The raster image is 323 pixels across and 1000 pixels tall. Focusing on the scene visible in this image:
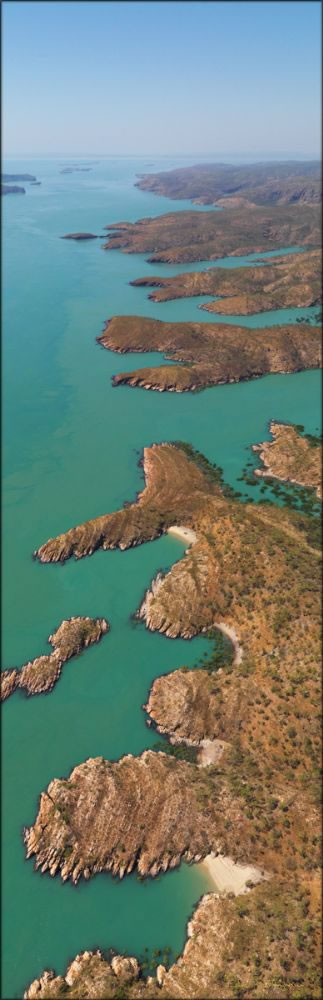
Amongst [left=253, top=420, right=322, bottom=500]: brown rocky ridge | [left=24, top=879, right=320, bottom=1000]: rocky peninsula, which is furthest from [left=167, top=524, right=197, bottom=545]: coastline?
[left=24, top=879, right=320, bottom=1000]: rocky peninsula

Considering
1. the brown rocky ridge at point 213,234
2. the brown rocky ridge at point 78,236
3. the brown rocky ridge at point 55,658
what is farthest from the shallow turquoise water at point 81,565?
the brown rocky ridge at point 78,236

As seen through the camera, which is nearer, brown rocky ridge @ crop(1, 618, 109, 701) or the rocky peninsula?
the rocky peninsula

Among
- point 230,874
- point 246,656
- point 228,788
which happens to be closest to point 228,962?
point 230,874

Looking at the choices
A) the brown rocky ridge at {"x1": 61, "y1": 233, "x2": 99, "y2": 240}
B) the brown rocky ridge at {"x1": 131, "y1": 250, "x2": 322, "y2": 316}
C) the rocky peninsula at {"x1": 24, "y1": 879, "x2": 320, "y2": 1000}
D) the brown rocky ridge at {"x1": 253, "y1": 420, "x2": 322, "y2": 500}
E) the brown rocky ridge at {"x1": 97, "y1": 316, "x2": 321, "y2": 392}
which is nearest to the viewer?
the rocky peninsula at {"x1": 24, "y1": 879, "x2": 320, "y2": 1000}

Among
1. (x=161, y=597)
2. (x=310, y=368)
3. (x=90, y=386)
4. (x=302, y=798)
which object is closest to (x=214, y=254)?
(x=310, y=368)

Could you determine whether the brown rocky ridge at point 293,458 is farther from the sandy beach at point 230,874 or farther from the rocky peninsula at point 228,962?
the rocky peninsula at point 228,962

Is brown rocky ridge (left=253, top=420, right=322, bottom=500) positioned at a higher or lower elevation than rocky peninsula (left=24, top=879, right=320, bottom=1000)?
higher

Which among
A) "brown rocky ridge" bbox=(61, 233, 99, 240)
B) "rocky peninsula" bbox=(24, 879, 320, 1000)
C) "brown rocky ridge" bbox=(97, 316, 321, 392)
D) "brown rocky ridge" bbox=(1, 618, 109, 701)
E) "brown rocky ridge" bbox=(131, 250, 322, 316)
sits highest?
"brown rocky ridge" bbox=(61, 233, 99, 240)

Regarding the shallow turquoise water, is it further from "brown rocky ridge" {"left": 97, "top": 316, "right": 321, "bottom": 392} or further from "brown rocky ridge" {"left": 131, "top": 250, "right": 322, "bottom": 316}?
"brown rocky ridge" {"left": 131, "top": 250, "right": 322, "bottom": 316}
